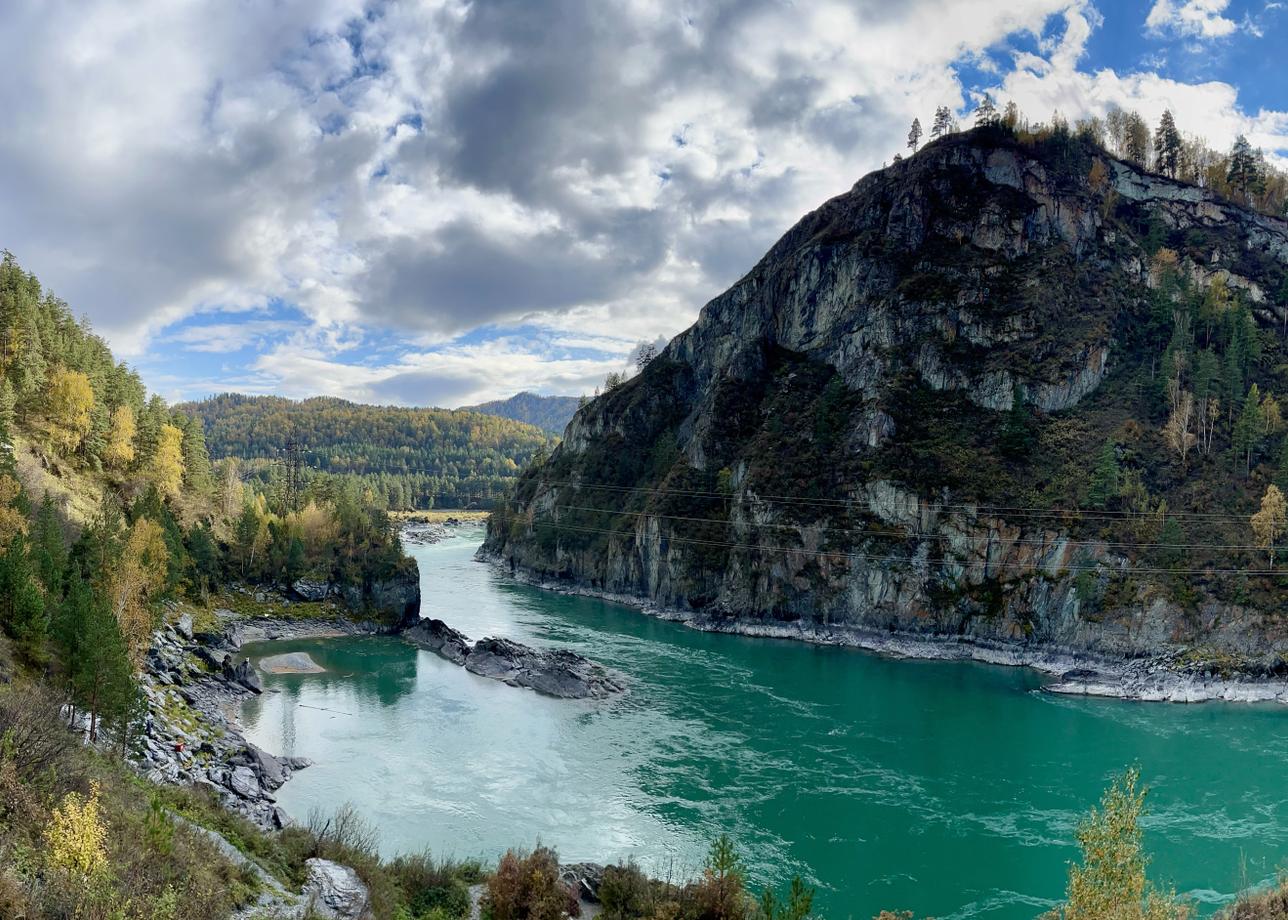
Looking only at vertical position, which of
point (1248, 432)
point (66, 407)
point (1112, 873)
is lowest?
point (1112, 873)

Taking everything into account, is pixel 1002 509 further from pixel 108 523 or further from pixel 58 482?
pixel 58 482

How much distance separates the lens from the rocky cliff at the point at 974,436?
57.9m

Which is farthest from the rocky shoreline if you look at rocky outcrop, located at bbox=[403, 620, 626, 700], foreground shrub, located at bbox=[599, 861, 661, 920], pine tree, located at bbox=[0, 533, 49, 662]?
pine tree, located at bbox=[0, 533, 49, 662]

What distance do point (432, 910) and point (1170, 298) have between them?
292 ft

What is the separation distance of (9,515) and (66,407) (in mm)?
23156

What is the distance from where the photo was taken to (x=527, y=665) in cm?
5106

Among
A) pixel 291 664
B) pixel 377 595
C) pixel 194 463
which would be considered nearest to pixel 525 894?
pixel 291 664

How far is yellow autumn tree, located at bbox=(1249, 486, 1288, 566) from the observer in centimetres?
5372

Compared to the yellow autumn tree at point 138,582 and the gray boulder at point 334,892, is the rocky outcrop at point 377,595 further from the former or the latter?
the gray boulder at point 334,892

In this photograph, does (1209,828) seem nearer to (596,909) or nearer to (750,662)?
(596,909)

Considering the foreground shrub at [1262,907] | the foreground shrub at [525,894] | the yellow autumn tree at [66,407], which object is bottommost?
the foreground shrub at [525,894]

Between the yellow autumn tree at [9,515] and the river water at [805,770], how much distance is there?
581 inches

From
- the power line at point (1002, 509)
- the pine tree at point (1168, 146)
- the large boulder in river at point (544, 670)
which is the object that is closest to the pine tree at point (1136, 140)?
the pine tree at point (1168, 146)

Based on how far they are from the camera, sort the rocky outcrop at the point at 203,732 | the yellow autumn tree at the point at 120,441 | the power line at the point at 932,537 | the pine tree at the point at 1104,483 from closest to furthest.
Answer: the rocky outcrop at the point at 203,732 < the yellow autumn tree at the point at 120,441 < the power line at the point at 932,537 < the pine tree at the point at 1104,483
